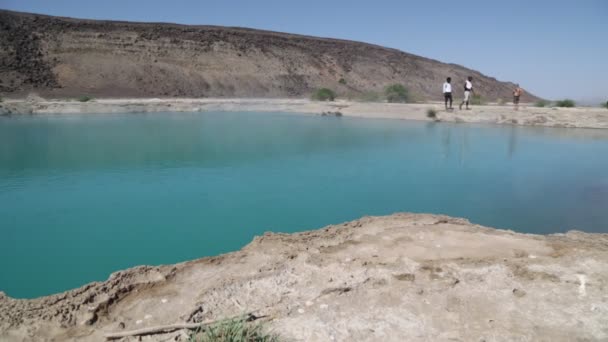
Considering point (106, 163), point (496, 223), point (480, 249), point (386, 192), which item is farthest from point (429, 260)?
point (106, 163)

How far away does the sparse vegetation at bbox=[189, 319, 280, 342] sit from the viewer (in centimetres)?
282

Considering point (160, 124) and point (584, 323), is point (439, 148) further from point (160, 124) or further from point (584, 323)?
point (160, 124)

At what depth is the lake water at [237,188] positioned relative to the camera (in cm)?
546

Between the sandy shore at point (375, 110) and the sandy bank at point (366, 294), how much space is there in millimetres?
14269

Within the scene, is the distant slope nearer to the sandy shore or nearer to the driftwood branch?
the sandy shore

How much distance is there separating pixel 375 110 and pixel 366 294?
19528 millimetres

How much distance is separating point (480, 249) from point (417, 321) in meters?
1.82

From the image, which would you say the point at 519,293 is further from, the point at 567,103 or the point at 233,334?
the point at 567,103

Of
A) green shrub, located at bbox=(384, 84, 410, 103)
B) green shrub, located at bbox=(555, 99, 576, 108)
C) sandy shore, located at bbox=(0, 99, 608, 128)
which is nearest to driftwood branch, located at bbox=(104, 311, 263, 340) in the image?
sandy shore, located at bbox=(0, 99, 608, 128)

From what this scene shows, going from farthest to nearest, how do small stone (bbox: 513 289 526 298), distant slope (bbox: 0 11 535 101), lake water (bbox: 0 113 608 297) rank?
distant slope (bbox: 0 11 535 101), lake water (bbox: 0 113 608 297), small stone (bbox: 513 289 526 298)

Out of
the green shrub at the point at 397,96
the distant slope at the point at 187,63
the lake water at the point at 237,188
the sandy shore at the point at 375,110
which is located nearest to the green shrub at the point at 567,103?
the sandy shore at the point at 375,110

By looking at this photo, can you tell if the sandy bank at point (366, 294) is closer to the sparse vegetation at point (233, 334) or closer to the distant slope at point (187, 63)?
the sparse vegetation at point (233, 334)

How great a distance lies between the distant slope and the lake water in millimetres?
20845

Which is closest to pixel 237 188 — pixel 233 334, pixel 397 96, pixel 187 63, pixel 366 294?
pixel 366 294
